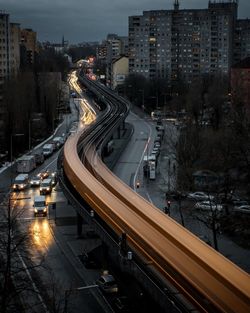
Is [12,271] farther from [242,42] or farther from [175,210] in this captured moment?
[242,42]

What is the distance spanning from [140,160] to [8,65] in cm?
3558

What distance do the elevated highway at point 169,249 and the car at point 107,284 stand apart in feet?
3.71

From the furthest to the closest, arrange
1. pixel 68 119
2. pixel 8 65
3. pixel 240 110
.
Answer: pixel 8 65
pixel 68 119
pixel 240 110

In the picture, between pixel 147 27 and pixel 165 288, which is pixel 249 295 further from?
pixel 147 27

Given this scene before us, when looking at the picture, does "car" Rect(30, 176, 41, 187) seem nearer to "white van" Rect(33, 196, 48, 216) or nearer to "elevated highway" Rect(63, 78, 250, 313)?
"white van" Rect(33, 196, 48, 216)

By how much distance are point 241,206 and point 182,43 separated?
200ft

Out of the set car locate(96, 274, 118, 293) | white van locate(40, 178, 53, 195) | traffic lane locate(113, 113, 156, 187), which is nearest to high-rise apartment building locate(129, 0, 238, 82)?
traffic lane locate(113, 113, 156, 187)

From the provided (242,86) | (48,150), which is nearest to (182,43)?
(242,86)

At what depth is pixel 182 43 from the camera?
81.6 m

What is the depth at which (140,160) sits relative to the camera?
36750mm

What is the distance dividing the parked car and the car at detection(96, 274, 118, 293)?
8858mm

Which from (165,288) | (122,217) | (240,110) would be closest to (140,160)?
(240,110)

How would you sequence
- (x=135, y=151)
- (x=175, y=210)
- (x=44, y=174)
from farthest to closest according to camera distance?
(x=135, y=151)
(x=44, y=174)
(x=175, y=210)

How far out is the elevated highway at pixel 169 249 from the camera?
35.0 feet
